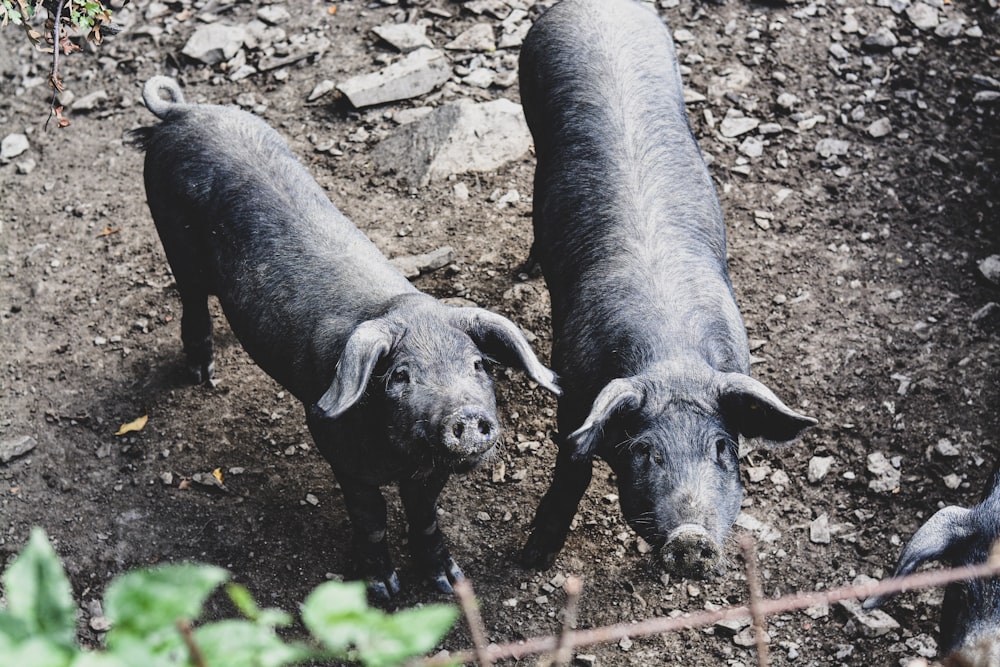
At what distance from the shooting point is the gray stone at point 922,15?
304 inches

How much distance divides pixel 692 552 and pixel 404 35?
18.6 feet

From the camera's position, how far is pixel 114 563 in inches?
206

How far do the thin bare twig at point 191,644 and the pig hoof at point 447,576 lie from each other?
4.09m

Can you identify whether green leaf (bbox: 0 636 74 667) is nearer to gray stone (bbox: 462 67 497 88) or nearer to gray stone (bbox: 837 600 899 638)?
gray stone (bbox: 837 600 899 638)

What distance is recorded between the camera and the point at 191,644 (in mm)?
1144

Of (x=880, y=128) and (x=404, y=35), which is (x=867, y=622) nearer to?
(x=880, y=128)

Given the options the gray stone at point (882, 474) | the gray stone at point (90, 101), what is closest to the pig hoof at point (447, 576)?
the gray stone at point (882, 474)

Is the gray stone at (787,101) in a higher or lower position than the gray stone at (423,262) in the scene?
higher

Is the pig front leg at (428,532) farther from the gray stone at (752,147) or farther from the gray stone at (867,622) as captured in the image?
the gray stone at (752,147)

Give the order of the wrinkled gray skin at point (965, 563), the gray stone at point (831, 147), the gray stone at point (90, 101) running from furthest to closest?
1. the gray stone at point (90, 101)
2. the gray stone at point (831, 147)
3. the wrinkled gray skin at point (965, 563)

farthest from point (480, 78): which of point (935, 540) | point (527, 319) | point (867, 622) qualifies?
point (935, 540)

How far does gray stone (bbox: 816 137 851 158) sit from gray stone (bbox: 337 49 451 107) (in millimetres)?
2977

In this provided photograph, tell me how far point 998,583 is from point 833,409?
6.95 feet

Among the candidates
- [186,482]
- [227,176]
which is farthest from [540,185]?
[186,482]
